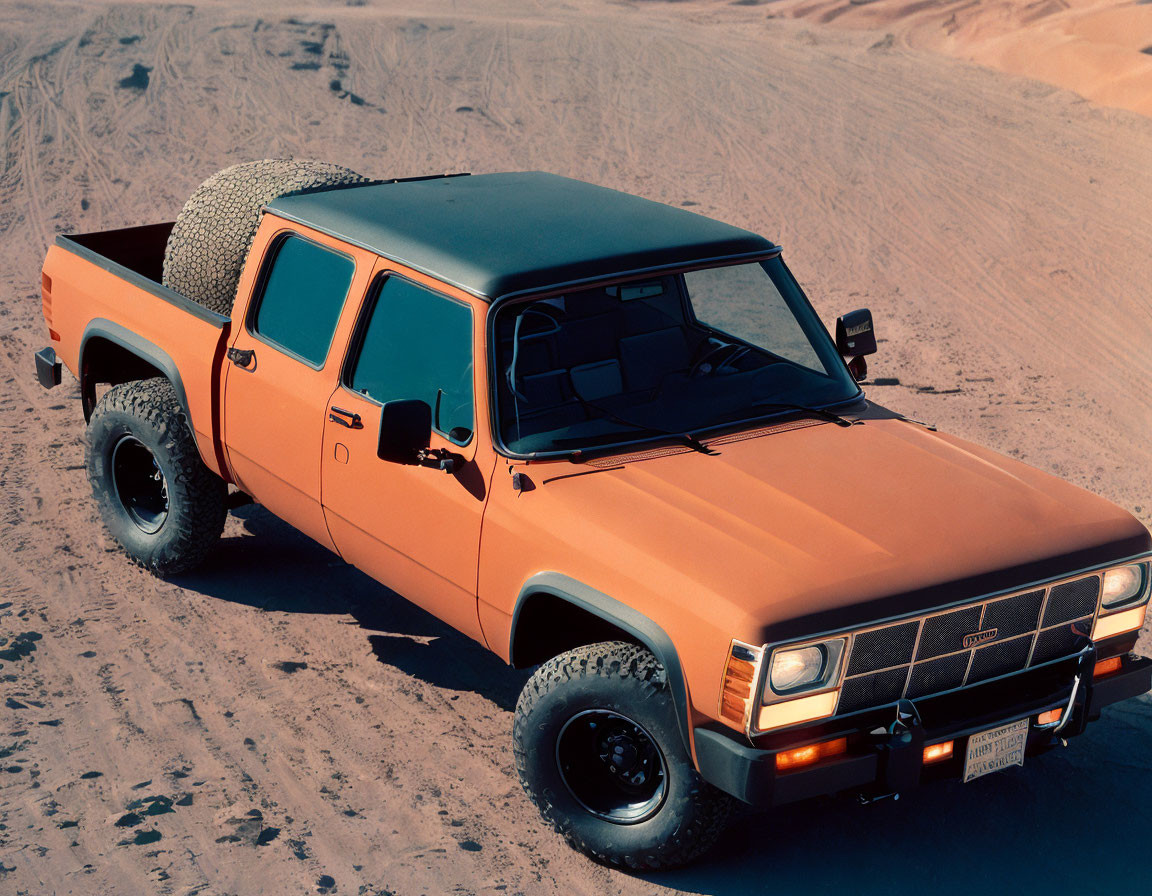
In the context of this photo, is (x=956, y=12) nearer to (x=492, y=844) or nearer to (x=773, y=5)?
(x=773, y=5)

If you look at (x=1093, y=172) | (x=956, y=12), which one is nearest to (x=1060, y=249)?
(x=1093, y=172)

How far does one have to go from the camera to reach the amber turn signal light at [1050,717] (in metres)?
4.25

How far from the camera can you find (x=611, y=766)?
448 centimetres

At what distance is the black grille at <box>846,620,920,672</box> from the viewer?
391 centimetres

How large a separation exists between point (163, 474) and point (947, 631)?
386 centimetres

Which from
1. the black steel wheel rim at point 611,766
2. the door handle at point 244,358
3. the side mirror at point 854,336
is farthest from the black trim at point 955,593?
the door handle at point 244,358

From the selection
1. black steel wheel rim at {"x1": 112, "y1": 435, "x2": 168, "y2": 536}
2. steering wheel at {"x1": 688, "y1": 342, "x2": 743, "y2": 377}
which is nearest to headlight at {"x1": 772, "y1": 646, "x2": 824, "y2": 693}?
steering wheel at {"x1": 688, "y1": 342, "x2": 743, "y2": 377}

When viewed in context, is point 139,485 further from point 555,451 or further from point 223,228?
point 555,451

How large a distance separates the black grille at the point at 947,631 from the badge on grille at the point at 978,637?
0.01 m

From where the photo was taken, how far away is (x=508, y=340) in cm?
465

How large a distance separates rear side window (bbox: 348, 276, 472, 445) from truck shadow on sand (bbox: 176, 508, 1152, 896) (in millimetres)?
1455

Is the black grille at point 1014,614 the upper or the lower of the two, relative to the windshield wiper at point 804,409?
lower

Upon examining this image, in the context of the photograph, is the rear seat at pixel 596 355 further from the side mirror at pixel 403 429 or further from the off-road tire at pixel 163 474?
the off-road tire at pixel 163 474

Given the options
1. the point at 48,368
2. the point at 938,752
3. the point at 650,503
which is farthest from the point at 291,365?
the point at 938,752
